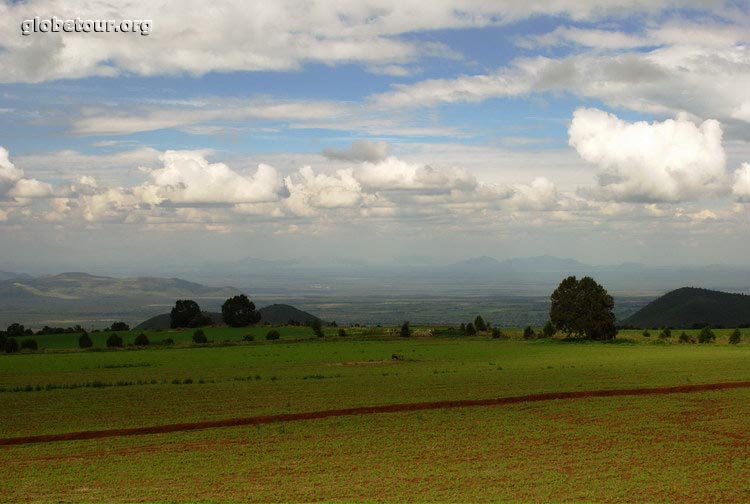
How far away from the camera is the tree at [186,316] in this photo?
98000 mm

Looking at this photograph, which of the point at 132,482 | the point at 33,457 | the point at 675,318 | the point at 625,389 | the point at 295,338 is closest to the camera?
the point at 132,482

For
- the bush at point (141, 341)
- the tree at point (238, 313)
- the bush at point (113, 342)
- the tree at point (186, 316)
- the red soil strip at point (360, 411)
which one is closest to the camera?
the red soil strip at point (360, 411)

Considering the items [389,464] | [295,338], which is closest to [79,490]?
[389,464]

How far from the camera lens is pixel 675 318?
609 feet

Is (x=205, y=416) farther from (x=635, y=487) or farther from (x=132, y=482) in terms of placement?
(x=635, y=487)

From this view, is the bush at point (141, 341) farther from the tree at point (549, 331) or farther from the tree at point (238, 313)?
the tree at point (549, 331)

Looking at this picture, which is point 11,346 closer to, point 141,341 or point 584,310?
point 141,341

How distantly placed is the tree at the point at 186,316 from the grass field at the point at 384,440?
2080 inches

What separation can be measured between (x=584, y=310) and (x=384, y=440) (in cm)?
6475

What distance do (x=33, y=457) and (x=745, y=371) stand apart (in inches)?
1442

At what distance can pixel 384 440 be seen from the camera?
70.7 ft

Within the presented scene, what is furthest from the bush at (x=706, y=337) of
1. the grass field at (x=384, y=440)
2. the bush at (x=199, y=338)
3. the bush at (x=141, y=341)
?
the bush at (x=141, y=341)

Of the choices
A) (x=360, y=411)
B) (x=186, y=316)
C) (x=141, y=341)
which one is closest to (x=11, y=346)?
(x=141, y=341)

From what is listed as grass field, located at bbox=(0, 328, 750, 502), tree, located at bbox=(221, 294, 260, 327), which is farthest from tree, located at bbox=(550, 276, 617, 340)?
tree, located at bbox=(221, 294, 260, 327)
